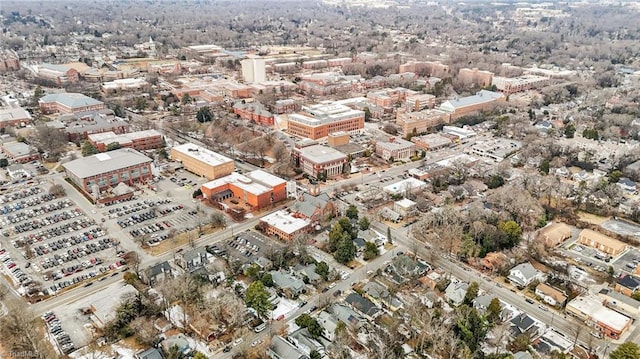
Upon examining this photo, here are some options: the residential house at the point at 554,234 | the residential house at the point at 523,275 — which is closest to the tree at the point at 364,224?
the residential house at the point at 523,275

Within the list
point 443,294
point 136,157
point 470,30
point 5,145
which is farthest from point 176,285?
point 470,30

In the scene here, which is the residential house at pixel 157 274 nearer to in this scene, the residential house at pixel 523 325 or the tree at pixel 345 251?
the tree at pixel 345 251

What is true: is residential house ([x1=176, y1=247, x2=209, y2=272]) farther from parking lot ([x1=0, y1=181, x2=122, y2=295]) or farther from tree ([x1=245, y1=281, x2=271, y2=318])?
tree ([x1=245, y1=281, x2=271, y2=318])

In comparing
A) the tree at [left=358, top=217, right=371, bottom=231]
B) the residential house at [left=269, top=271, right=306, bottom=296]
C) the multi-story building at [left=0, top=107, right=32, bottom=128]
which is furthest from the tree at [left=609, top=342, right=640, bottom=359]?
the multi-story building at [left=0, top=107, right=32, bottom=128]

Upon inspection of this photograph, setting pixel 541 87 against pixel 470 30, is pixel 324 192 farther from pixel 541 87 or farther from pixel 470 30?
pixel 470 30

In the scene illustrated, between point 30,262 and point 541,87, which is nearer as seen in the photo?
point 30,262
